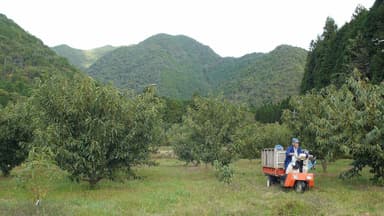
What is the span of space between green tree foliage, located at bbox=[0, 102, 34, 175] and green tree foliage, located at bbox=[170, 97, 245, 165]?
32.6 ft

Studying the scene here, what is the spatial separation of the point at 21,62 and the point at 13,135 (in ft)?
366

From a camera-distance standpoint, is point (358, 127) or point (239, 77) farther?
point (239, 77)

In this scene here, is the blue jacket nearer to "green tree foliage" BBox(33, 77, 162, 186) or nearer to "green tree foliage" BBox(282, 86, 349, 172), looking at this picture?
"green tree foliage" BBox(282, 86, 349, 172)

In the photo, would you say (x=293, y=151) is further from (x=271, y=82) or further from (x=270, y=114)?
(x=271, y=82)

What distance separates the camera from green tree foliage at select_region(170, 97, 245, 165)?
2502cm

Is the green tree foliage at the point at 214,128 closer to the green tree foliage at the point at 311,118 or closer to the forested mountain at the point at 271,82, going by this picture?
the green tree foliage at the point at 311,118

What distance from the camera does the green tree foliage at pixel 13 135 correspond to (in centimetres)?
2252

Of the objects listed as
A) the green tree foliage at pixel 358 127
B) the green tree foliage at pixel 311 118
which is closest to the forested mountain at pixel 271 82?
the green tree foliage at pixel 311 118

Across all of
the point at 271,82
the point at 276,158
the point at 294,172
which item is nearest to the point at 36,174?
the point at 294,172

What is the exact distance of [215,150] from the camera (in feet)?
82.1

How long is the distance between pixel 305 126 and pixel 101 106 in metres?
12.1

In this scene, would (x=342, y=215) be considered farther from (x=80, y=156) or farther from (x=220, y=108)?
(x=220, y=108)

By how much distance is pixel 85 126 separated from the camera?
17.3 m

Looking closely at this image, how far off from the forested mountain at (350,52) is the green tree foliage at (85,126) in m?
32.8
